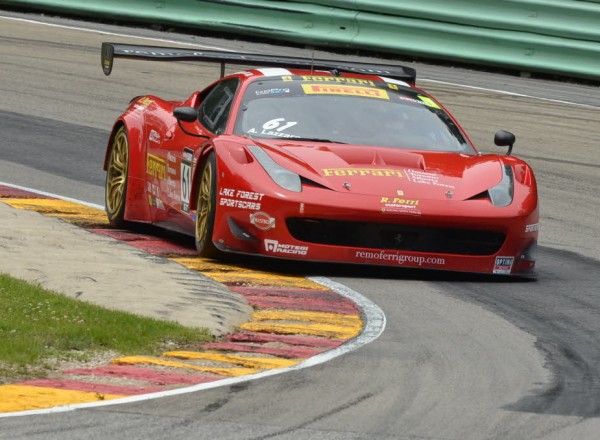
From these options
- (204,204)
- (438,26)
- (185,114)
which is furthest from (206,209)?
(438,26)

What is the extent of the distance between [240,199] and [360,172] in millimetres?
714

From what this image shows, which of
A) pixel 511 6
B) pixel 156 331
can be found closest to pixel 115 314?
pixel 156 331

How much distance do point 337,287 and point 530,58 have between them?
41.7 ft

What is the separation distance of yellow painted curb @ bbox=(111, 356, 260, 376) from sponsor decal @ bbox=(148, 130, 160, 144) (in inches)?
164

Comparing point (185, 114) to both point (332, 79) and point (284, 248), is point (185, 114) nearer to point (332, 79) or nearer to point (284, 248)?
point (332, 79)

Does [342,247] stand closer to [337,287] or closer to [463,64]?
[337,287]

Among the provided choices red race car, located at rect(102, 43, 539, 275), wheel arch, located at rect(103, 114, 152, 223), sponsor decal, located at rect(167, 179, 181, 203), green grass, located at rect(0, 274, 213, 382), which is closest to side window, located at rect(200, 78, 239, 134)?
red race car, located at rect(102, 43, 539, 275)

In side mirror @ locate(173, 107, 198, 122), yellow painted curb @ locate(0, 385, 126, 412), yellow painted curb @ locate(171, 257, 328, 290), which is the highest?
side mirror @ locate(173, 107, 198, 122)

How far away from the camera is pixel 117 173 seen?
11.1m

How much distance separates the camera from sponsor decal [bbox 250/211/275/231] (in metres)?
8.86

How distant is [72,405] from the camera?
553 cm

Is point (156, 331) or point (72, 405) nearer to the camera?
point (72, 405)

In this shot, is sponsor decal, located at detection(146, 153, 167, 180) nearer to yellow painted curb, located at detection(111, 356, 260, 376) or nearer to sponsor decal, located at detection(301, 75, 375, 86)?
sponsor decal, located at detection(301, 75, 375, 86)

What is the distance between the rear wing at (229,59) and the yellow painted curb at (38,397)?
510 cm
